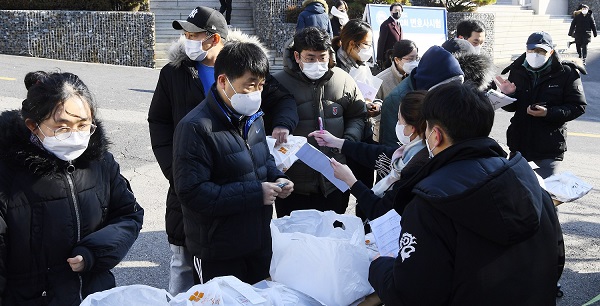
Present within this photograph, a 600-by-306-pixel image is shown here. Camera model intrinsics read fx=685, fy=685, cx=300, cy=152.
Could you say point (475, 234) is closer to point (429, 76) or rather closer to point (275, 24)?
point (429, 76)

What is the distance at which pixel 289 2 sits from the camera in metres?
17.9

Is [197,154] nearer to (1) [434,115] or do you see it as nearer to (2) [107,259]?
(2) [107,259]

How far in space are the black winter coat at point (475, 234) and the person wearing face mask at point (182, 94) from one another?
6.90ft

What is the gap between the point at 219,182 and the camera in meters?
3.55

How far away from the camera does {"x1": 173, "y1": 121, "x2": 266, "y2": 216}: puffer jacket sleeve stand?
3.42m

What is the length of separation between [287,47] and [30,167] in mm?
2490

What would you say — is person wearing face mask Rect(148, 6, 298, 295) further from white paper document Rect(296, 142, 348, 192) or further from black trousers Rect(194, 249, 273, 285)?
black trousers Rect(194, 249, 273, 285)

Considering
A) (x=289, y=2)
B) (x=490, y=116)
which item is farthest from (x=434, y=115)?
(x=289, y=2)

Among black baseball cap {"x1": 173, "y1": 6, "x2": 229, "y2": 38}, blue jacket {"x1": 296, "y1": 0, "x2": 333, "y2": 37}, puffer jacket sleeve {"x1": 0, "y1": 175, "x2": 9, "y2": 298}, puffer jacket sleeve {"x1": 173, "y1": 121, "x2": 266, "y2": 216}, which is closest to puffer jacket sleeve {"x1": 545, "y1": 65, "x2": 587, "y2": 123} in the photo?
black baseball cap {"x1": 173, "y1": 6, "x2": 229, "y2": 38}

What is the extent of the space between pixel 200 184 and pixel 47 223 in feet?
2.60

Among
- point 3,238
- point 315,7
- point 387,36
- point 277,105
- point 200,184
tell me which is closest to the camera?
point 3,238

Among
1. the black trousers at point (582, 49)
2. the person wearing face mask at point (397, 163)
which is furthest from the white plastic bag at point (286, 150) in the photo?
the black trousers at point (582, 49)

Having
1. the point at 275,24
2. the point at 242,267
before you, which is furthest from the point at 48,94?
the point at 275,24

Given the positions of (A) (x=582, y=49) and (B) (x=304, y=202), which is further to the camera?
(A) (x=582, y=49)
